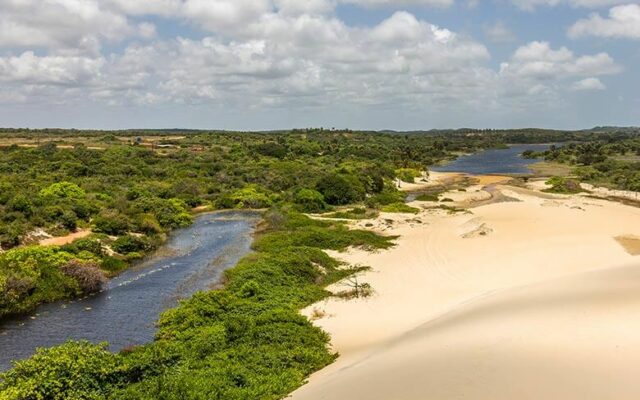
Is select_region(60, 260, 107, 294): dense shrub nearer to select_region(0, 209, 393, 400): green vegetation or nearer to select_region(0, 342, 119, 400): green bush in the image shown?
select_region(0, 209, 393, 400): green vegetation

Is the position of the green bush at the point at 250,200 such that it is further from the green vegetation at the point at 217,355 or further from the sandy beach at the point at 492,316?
the green vegetation at the point at 217,355

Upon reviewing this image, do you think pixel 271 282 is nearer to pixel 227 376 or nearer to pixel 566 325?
pixel 227 376

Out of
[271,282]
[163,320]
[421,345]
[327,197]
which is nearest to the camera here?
[421,345]

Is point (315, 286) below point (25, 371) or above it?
below

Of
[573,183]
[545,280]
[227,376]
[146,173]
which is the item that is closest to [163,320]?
[227,376]

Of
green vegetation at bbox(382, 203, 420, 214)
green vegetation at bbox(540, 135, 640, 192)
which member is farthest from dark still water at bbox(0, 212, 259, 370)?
green vegetation at bbox(540, 135, 640, 192)

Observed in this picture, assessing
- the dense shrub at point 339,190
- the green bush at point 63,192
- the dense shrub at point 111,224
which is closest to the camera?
the dense shrub at point 111,224

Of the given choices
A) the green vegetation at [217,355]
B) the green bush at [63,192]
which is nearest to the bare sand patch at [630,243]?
the green vegetation at [217,355]
